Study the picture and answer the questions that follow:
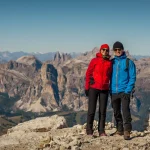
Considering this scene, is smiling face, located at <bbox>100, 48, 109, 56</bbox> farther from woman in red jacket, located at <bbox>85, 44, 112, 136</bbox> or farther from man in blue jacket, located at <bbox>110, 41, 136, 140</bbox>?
man in blue jacket, located at <bbox>110, 41, 136, 140</bbox>

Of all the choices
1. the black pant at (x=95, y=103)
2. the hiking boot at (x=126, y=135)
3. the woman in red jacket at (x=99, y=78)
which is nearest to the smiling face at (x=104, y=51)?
the woman in red jacket at (x=99, y=78)

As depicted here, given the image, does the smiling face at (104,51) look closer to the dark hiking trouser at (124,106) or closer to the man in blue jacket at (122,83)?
the man in blue jacket at (122,83)

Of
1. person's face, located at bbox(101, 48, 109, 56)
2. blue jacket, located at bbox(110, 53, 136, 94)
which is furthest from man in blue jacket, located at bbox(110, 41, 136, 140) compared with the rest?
person's face, located at bbox(101, 48, 109, 56)

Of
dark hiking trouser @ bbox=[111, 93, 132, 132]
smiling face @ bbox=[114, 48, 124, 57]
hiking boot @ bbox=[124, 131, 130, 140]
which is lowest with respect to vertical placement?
hiking boot @ bbox=[124, 131, 130, 140]

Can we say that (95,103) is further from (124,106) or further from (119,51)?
(119,51)

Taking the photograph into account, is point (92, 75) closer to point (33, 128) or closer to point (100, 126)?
point (100, 126)

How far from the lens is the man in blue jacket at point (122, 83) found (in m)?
14.7

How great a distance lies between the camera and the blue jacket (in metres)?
14.7

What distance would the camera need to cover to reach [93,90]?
15.1m

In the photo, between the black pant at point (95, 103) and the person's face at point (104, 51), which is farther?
the black pant at point (95, 103)

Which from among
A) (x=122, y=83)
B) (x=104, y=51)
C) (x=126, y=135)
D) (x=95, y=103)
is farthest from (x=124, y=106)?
(x=104, y=51)

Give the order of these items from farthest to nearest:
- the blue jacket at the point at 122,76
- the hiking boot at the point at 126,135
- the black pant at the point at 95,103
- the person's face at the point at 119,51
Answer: the black pant at the point at 95,103, the person's face at the point at 119,51, the blue jacket at the point at 122,76, the hiking boot at the point at 126,135

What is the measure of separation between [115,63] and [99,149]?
439 centimetres

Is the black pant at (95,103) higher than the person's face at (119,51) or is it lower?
lower
